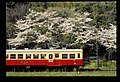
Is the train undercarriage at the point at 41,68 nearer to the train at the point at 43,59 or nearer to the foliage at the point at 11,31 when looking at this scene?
the train at the point at 43,59

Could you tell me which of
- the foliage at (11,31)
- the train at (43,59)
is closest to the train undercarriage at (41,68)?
the train at (43,59)

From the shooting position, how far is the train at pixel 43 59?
16688mm

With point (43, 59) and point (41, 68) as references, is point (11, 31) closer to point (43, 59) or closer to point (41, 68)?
point (41, 68)

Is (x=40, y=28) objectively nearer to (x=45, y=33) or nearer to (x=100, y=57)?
(x=45, y=33)

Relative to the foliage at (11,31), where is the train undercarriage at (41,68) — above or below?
below

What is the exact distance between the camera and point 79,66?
17.2m

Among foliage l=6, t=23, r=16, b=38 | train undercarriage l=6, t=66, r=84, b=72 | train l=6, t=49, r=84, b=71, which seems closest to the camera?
train l=6, t=49, r=84, b=71

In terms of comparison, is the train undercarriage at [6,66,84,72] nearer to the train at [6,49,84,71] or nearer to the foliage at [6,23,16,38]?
the train at [6,49,84,71]

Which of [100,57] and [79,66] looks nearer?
[79,66]

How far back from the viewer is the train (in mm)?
16688

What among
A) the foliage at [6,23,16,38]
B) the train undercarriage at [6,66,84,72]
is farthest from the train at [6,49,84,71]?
the foliage at [6,23,16,38]

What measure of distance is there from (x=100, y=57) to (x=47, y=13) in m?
Answer: 5.21

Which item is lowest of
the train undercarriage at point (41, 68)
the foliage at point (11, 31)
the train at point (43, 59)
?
the train undercarriage at point (41, 68)
